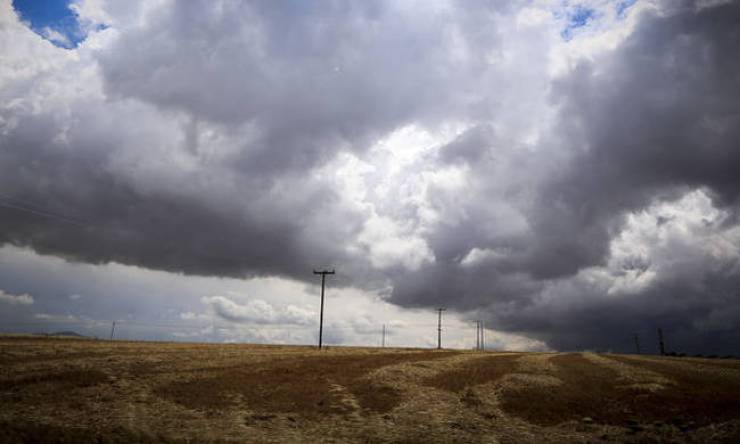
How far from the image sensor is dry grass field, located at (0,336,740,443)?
50.1 ft

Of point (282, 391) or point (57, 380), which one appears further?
point (282, 391)

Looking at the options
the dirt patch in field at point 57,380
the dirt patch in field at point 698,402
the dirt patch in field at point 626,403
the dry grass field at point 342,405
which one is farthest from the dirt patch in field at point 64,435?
the dirt patch in field at point 698,402

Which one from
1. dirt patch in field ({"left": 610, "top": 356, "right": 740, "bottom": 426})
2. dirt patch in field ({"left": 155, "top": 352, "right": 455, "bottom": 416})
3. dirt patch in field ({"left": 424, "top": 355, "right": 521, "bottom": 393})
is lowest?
dirt patch in field ({"left": 155, "top": 352, "right": 455, "bottom": 416})

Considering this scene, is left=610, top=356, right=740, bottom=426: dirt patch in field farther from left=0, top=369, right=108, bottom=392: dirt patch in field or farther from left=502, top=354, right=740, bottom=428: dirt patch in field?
left=0, top=369, right=108, bottom=392: dirt patch in field

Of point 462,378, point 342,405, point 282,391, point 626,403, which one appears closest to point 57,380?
point 282,391

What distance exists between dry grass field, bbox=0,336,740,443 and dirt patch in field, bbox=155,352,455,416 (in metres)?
0.06

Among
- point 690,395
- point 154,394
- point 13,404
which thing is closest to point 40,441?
point 13,404

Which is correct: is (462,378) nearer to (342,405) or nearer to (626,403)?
(626,403)

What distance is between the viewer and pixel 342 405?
20578 mm

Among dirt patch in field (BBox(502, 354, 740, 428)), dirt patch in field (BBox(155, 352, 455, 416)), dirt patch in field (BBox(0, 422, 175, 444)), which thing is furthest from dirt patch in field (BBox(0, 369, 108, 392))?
dirt patch in field (BBox(502, 354, 740, 428))

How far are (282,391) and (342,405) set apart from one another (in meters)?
4.73

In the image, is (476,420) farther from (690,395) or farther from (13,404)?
(13,404)

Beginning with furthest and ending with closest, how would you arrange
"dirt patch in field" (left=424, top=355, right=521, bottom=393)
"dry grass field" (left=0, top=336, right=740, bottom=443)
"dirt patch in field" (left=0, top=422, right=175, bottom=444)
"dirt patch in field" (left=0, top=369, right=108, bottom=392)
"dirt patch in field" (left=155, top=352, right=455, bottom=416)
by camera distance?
"dirt patch in field" (left=424, top=355, right=521, bottom=393)
"dirt patch in field" (left=0, top=369, right=108, bottom=392)
"dirt patch in field" (left=155, top=352, right=455, bottom=416)
"dry grass field" (left=0, top=336, right=740, bottom=443)
"dirt patch in field" (left=0, top=422, right=175, bottom=444)

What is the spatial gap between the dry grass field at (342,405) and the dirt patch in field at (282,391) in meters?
0.06
